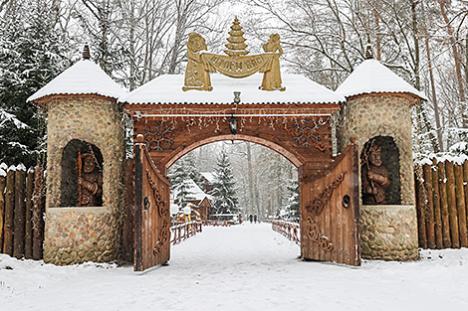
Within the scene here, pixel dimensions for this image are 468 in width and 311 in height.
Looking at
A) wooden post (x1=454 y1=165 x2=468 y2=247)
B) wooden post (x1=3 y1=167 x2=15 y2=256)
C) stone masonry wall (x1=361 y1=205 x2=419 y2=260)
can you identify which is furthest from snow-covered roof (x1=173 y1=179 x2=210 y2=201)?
stone masonry wall (x1=361 y1=205 x2=419 y2=260)

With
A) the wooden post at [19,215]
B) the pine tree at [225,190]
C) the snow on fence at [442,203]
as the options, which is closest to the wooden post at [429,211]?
the snow on fence at [442,203]

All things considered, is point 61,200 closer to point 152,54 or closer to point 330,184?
point 330,184

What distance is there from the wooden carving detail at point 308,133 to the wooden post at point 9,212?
20.7ft

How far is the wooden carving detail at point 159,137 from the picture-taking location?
10.4 m

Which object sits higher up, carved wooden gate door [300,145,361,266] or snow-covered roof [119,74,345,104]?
snow-covered roof [119,74,345,104]

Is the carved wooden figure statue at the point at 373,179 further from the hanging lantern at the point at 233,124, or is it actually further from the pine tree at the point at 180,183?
the pine tree at the point at 180,183

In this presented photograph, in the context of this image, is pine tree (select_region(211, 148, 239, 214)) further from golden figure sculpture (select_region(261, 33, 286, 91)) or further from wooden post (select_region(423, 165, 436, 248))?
golden figure sculpture (select_region(261, 33, 286, 91))

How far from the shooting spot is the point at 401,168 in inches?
412

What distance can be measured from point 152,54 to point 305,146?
15451 mm

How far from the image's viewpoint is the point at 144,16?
70.1 feet

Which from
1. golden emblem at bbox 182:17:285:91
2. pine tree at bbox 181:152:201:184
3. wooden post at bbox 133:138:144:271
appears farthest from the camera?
pine tree at bbox 181:152:201:184

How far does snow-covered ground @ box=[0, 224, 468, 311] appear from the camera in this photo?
600 cm

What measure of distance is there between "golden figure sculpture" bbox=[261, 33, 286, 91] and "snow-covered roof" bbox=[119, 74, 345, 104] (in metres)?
0.16

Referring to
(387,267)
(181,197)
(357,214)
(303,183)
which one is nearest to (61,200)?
(303,183)
